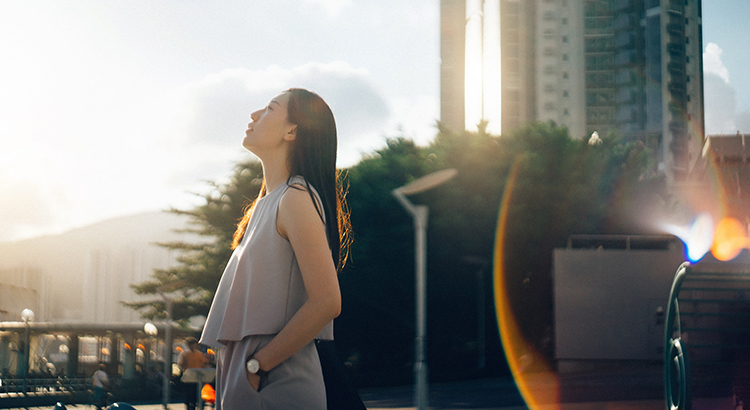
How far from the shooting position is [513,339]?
105ft

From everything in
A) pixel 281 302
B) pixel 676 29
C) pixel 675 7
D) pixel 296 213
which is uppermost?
pixel 675 7

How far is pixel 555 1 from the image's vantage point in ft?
257

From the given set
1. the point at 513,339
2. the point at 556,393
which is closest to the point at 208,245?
the point at 513,339

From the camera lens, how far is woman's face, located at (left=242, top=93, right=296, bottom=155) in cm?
207

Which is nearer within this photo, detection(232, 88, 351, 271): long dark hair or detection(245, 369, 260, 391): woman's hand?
detection(245, 369, 260, 391): woman's hand

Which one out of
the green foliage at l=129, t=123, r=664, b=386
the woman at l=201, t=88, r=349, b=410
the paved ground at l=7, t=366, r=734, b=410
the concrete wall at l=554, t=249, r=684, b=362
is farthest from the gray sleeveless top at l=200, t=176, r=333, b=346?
the concrete wall at l=554, t=249, r=684, b=362

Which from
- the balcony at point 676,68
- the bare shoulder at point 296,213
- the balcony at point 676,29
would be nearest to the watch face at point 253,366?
the bare shoulder at point 296,213

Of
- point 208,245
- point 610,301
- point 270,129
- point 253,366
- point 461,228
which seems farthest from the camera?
point 208,245

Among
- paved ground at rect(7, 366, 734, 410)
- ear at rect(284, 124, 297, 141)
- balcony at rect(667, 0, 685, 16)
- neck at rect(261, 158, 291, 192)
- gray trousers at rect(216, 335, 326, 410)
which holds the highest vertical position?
balcony at rect(667, 0, 685, 16)

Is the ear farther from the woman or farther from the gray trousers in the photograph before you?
the gray trousers

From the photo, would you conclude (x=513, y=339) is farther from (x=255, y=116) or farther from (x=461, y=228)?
(x=255, y=116)

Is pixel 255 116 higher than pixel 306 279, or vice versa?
pixel 255 116

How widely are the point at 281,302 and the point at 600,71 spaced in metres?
83.3

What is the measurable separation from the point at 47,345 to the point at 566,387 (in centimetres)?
3019
